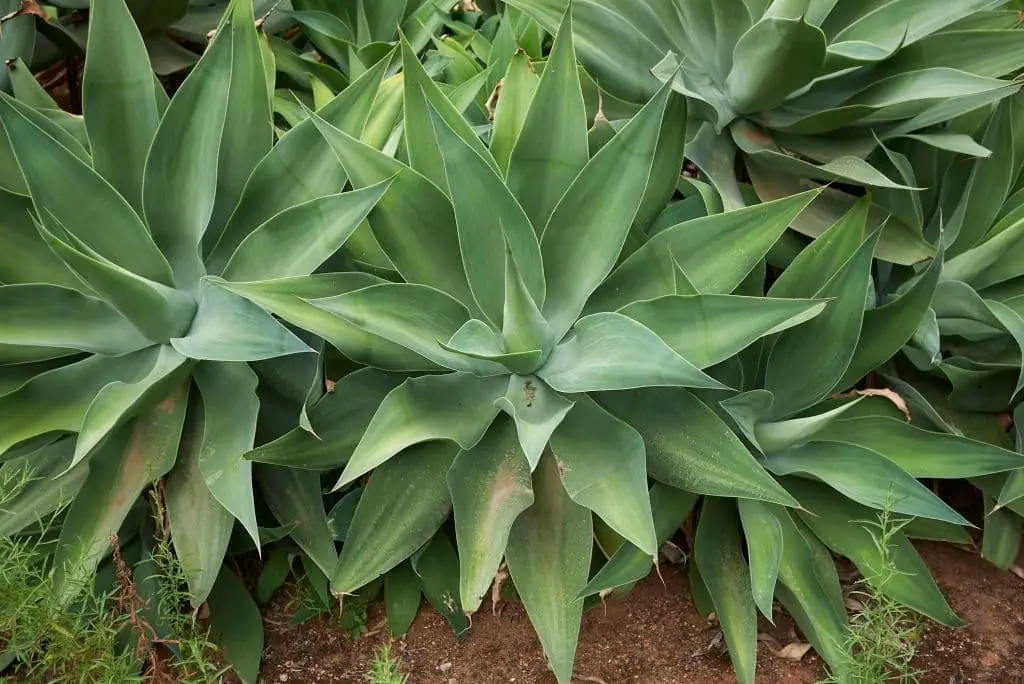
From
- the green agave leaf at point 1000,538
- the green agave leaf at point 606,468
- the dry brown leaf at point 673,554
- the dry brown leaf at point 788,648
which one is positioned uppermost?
the green agave leaf at point 606,468

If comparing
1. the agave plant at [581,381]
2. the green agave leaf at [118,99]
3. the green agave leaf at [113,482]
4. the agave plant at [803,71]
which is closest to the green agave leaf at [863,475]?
the agave plant at [581,381]

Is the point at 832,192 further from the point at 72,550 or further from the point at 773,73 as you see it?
the point at 72,550

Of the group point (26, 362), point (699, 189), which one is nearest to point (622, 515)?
point (699, 189)

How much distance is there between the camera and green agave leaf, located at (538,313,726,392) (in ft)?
4.02

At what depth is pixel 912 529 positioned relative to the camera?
1.70 meters

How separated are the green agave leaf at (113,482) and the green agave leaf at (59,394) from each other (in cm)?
7

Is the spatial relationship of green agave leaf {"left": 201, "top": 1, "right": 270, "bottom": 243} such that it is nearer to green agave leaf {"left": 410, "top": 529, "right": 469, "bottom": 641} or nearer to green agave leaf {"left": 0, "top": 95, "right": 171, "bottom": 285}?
green agave leaf {"left": 0, "top": 95, "right": 171, "bottom": 285}

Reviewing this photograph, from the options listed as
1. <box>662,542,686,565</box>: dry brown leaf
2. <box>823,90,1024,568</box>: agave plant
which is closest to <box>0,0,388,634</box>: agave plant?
<box>662,542,686,565</box>: dry brown leaf

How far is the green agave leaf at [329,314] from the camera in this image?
4.47ft

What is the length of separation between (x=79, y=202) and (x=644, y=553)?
1080 mm

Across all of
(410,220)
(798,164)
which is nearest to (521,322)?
(410,220)

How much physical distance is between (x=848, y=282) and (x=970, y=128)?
0.70 metres

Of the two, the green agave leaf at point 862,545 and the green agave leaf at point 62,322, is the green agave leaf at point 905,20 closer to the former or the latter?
the green agave leaf at point 862,545

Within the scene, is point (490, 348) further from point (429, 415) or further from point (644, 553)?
point (644, 553)
